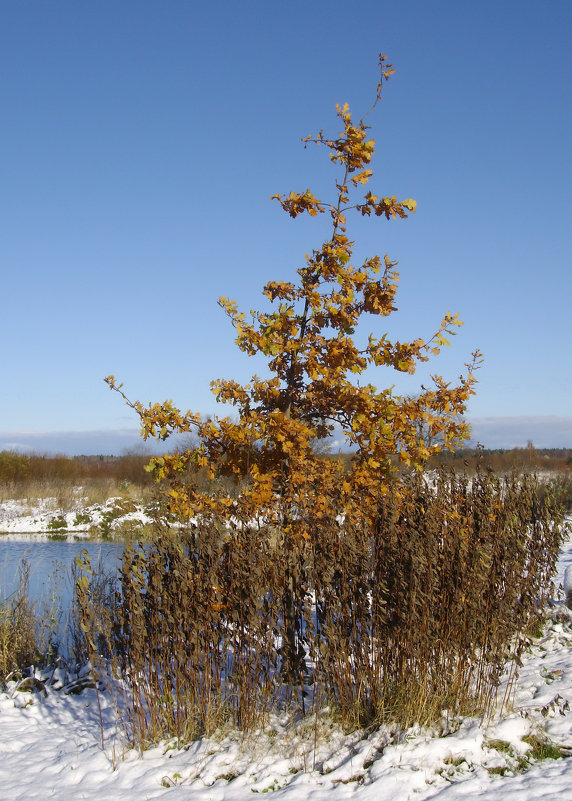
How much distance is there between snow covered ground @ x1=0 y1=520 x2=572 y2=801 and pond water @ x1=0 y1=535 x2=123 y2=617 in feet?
16.2

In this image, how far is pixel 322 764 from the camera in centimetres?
386

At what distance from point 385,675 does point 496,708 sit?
0.79 metres

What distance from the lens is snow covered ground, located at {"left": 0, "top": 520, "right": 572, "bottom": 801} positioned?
351 centimetres

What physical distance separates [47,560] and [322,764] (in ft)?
40.0

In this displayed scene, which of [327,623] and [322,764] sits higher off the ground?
[327,623]

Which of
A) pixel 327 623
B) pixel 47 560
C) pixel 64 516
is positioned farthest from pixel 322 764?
pixel 64 516

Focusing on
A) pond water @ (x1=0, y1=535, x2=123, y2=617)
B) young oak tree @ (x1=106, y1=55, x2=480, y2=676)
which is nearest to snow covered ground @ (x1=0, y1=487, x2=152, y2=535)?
pond water @ (x1=0, y1=535, x2=123, y2=617)

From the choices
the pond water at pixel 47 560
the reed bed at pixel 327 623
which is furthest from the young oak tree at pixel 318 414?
the pond water at pixel 47 560

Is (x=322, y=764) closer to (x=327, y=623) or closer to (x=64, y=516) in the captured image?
(x=327, y=623)

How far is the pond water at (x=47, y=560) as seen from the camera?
9945mm

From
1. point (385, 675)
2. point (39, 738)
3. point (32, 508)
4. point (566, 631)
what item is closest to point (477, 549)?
point (385, 675)

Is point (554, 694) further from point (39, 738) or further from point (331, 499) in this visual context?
point (39, 738)

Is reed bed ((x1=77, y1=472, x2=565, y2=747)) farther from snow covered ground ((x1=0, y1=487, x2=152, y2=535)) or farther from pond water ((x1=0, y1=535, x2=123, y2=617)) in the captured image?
snow covered ground ((x1=0, y1=487, x2=152, y2=535))

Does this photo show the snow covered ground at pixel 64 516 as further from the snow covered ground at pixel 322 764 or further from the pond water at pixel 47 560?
the snow covered ground at pixel 322 764
